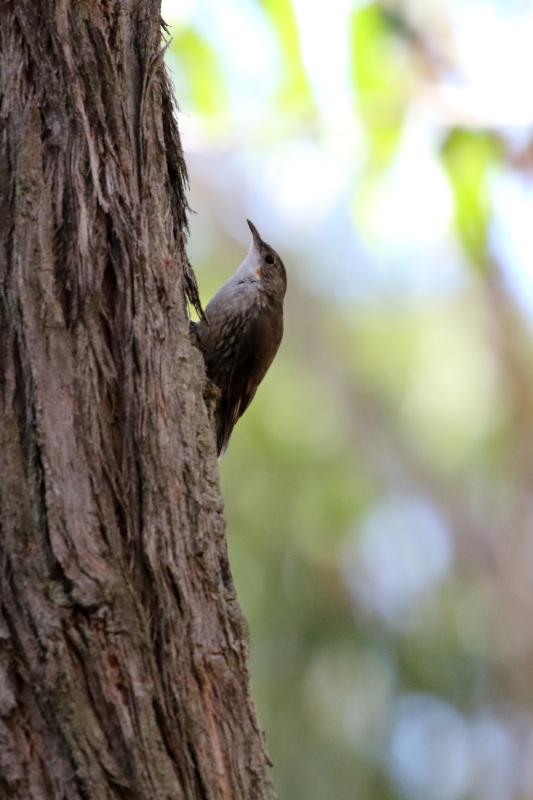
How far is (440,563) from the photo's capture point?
11.0m

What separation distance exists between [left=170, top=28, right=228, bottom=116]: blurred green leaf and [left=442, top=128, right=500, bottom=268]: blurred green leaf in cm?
145

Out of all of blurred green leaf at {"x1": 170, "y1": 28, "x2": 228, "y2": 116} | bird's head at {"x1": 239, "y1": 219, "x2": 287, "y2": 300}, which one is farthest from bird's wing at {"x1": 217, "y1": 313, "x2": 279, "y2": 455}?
blurred green leaf at {"x1": 170, "y1": 28, "x2": 228, "y2": 116}

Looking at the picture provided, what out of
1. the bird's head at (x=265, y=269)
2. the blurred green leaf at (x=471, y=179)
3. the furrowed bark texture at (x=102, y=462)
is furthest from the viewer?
the blurred green leaf at (x=471, y=179)

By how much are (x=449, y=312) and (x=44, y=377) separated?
10.1m

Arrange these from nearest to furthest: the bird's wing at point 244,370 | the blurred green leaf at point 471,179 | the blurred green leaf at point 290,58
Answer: the bird's wing at point 244,370 < the blurred green leaf at point 290,58 < the blurred green leaf at point 471,179

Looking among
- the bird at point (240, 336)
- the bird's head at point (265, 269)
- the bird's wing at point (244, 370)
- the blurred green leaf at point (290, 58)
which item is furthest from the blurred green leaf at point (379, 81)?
the bird's wing at point (244, 370)

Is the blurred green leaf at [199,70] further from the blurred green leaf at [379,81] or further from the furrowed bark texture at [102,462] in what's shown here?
the furrowed bark texture at [102,462]

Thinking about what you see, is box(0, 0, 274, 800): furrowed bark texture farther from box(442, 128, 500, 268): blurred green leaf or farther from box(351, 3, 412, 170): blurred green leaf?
box(442, 128, 500, 268): blurred green leaf

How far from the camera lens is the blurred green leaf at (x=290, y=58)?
6.41 m

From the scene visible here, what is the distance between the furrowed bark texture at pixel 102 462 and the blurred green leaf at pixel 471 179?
176 inches

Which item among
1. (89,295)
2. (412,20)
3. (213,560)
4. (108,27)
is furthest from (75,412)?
(412,20)

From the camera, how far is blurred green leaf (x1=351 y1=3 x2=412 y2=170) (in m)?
6.96

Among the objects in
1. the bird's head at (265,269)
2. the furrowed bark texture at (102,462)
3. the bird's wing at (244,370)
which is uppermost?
the bird's head at (265,269)

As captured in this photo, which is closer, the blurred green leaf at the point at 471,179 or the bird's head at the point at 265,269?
the bird's head at the point at 265,269
